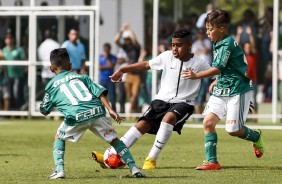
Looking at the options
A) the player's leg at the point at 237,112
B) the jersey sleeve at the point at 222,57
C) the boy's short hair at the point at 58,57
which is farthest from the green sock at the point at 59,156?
the player's leg at the point at 237,112

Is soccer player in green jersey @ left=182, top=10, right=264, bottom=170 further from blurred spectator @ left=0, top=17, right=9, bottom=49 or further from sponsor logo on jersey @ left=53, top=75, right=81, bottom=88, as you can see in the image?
blurred spectator @ left=0, top=17, right=9, bottom=49

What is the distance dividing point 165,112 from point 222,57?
3.49 ft

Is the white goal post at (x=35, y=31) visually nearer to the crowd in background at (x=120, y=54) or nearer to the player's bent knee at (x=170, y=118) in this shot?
the crowd in background at (x=120, y=54)

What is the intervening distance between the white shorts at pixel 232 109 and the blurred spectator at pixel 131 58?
1252 cm

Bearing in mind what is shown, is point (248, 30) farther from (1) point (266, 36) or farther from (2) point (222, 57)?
(2) point (222, 57)

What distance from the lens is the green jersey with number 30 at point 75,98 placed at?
11641mm

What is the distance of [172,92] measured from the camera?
44.0ft

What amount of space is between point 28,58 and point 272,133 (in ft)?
24.6

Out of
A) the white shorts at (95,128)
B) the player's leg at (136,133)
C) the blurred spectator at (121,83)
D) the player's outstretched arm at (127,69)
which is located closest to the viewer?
the white shorts at (95,128)

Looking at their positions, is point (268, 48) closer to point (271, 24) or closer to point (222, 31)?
point (271, 24)

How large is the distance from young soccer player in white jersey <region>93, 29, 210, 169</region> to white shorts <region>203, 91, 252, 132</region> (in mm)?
338

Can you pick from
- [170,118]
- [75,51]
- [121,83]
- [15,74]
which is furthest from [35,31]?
[170,118]

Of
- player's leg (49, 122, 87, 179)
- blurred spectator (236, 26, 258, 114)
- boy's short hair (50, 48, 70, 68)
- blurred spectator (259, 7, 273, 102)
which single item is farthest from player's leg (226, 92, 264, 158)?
blurred spectator (259, 7, 273, 102)

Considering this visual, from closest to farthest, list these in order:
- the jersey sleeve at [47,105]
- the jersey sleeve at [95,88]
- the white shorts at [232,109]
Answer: the jersey sleeve at [95,88] → the jersey sleeve at [47,105] → the white shorts at [232,109]
